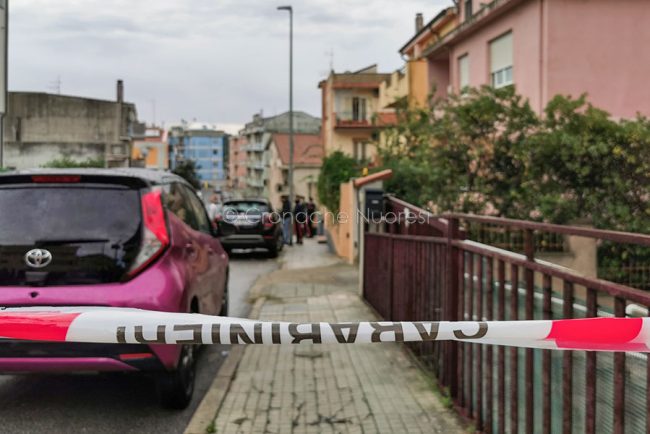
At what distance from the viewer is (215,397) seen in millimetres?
5355

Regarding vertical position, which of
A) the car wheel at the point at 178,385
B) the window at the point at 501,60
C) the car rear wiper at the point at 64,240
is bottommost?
the car wheel at the point at 178,385

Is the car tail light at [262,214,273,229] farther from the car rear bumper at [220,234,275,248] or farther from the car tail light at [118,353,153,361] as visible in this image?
the car tail light at [118,353,153,361]

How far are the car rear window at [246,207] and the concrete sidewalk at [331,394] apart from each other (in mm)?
11823

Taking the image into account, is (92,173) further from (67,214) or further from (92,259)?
(92,259)

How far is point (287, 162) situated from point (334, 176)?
53.6 m

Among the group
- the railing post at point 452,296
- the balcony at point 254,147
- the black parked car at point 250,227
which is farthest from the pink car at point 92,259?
the balcony at point 254,147

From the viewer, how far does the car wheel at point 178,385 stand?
495cm

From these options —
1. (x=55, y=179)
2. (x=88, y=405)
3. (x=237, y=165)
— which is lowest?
(x=88, y=405)

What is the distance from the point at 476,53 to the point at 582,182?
33.9 feet

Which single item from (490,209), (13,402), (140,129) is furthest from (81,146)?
(13,402)

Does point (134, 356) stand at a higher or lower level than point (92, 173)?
lower

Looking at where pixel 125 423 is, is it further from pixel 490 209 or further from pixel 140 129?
pixel 140 129

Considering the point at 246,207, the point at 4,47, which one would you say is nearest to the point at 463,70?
the point at 246,207

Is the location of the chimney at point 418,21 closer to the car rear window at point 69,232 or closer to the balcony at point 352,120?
the balcony at point 352,120
